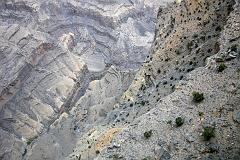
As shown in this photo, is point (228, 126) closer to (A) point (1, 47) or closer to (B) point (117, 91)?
(B) point (117, 91)

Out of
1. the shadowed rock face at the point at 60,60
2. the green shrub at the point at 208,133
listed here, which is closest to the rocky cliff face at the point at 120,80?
the green shrub at the point at 208,133

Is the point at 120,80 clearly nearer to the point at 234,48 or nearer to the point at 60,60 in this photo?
the point at 60,60

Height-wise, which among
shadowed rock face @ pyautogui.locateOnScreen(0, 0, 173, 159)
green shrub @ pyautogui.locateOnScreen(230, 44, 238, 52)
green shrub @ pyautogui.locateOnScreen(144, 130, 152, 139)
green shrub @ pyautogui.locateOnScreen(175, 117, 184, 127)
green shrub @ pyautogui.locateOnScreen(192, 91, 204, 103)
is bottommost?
shadowed rock face @ pyautogui.locateOnScreen(0, 0, 173, 159)

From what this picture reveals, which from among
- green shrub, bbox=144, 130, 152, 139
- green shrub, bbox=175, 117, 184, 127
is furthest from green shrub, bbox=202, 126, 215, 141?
green shrub, bbox=144, 130, 152, 139

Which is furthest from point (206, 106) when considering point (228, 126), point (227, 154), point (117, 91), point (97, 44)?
point (97, 44)

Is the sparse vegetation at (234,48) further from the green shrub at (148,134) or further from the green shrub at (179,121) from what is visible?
the green shrub at (148,134)

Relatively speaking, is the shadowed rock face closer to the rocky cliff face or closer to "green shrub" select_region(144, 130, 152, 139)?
the rocky cliff face
